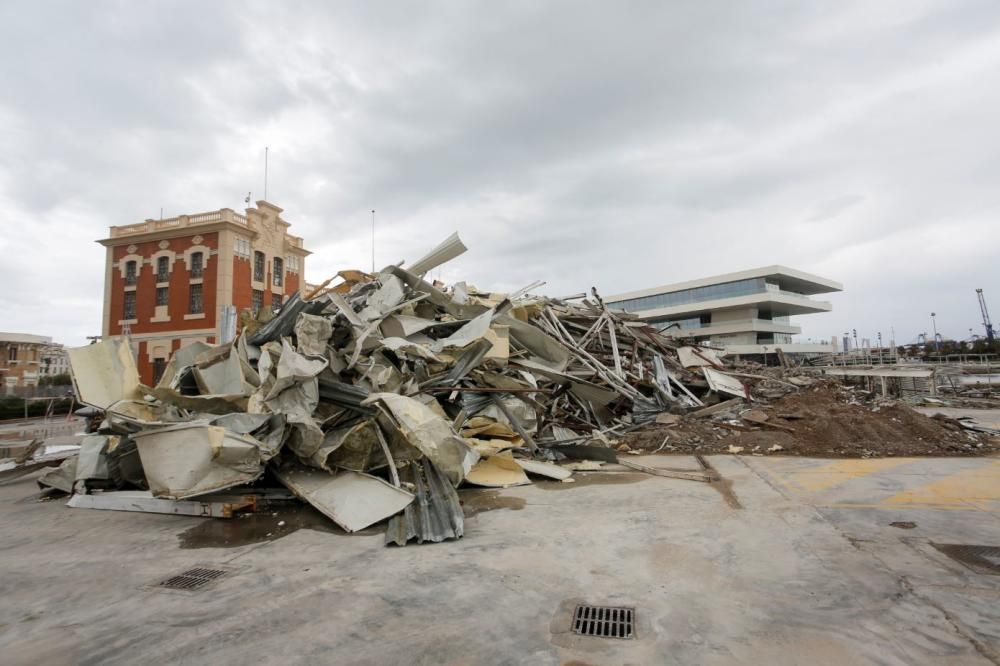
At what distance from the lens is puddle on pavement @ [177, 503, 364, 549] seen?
4973 mm

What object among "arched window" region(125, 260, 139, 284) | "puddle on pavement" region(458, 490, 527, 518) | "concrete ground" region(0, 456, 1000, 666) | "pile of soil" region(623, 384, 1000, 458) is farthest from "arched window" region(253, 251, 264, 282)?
"puddle on pavement" region(458, 490, 527, 518)

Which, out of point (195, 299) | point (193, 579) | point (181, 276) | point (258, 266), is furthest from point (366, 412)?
point (181, 276)

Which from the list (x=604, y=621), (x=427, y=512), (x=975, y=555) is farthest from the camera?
(x=427, y=512)

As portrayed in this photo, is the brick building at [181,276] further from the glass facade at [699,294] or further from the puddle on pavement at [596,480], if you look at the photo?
the glass facade at [699,294]

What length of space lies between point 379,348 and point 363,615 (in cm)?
498

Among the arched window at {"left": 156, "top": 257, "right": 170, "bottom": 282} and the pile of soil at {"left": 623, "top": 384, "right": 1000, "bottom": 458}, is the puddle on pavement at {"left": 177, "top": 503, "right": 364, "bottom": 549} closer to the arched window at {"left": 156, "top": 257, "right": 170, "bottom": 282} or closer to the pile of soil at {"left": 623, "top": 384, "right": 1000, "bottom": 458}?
the pile of soil at {"left": 623, "top": 384, "right": 1000, "bottom": 458}

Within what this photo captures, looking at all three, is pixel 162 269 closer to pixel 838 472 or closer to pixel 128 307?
pixel 128 307

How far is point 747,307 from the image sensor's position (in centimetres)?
4925

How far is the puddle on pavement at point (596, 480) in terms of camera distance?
22.3ft

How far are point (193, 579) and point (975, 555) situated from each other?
6.11 metres

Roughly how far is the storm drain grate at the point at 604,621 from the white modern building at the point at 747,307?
1801 inches

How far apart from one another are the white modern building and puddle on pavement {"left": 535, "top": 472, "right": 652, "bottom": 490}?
136 ft

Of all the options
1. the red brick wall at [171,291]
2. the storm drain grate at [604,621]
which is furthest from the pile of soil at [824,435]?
the red brick wall at [171,291]

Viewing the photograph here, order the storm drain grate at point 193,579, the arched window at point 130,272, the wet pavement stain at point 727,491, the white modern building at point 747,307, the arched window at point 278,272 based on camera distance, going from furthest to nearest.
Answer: the white modern building at point 747,307 → the arched window at point 278,272 → the arched window at point 130,272 → the wet pavement stain at point 727,491 → the storm drain grate at point 193,579
